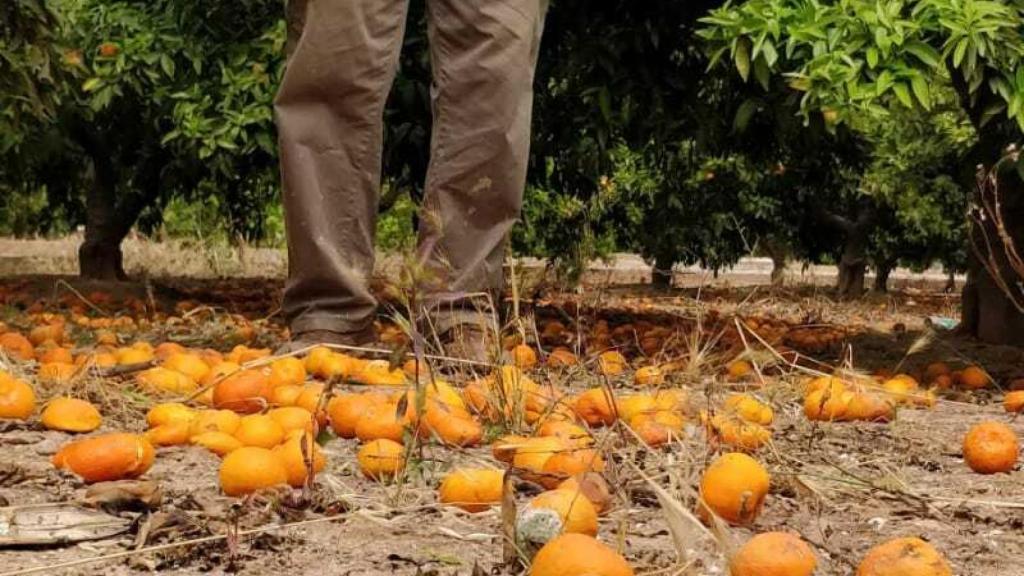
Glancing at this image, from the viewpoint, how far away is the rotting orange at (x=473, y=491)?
70.5 inches

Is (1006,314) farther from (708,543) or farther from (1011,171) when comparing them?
(708,543)

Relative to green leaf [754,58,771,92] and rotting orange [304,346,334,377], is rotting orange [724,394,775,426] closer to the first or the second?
rotting orange [304,346,334,377]

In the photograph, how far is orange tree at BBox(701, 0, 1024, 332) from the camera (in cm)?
318

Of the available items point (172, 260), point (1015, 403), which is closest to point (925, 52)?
point (1015, 403)

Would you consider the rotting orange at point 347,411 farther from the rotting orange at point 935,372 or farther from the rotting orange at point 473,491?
the rotting orange at point 935,372

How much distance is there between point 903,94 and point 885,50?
138 mm

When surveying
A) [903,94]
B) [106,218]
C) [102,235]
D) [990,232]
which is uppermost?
[903,94]

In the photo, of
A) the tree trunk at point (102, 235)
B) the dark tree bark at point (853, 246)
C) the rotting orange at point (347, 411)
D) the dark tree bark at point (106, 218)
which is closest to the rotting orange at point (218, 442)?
the rotting orange at point (347, 411)

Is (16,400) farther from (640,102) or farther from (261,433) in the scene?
(640,102)

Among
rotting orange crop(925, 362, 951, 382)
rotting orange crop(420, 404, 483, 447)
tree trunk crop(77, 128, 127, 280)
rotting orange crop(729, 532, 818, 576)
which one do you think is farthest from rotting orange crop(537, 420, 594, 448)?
tree trunk crop(77, 128, 127, 280)

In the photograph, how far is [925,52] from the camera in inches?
127

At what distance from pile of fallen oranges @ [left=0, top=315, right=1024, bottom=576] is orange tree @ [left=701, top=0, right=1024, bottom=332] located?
0.74 metres

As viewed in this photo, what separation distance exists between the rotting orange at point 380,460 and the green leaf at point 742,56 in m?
1.74

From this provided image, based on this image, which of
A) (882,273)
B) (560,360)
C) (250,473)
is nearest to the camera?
(250,473)
